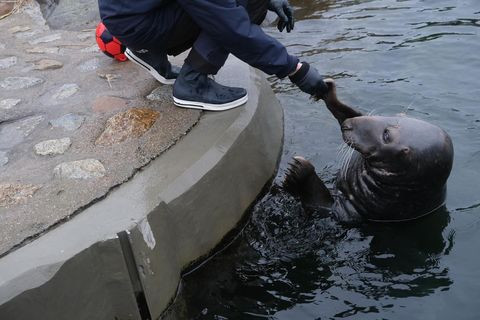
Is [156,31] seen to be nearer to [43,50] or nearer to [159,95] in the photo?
[159,95]

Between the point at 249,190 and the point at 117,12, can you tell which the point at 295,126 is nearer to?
the point at 249,190

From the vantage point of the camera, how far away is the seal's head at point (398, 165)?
4117mm

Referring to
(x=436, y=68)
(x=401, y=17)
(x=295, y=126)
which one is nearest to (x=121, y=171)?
(x=295, y=126)

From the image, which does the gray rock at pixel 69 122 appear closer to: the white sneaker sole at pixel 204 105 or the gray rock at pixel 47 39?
the white sneaker sole at pixel 204 105

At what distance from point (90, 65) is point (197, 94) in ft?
5.31

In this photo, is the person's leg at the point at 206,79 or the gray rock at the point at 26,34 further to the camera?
the gray rock at the point at 26,34


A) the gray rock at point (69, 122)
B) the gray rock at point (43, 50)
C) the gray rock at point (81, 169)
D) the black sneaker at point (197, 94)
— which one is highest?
the black sneaker at point (197, 94)

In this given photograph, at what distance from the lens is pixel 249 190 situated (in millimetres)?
4504

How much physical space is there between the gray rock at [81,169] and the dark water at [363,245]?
91 cm

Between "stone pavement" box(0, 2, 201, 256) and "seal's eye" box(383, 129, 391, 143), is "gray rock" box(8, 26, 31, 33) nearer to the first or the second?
"stone pavement" box(0, 2, 201, 256)

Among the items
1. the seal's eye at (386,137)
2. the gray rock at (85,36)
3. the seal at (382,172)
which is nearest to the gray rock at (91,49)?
the gray rock at (85,36)

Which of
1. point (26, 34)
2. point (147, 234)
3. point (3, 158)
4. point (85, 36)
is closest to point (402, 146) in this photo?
point (147, 234)

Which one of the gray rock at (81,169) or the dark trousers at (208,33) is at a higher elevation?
the dark trousers at (208,33)

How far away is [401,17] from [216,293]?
18.3 ft
